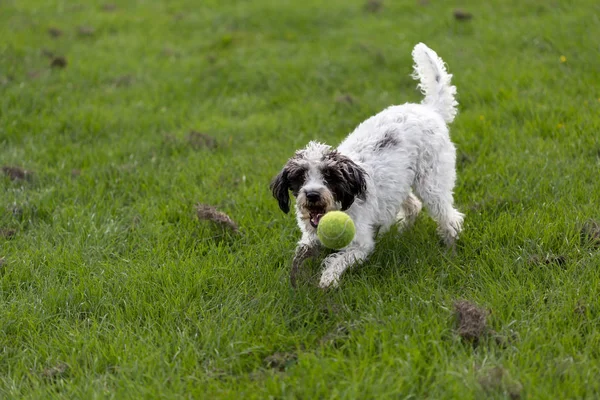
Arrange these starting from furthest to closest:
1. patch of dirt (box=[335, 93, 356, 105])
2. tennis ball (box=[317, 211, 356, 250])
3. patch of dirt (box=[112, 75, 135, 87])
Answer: patch of dirt (box=[112, 75, 135, 87]), patch of dirt (box=[335, 93, 356, 105]), tennis ball (box=[317, 211, 356, 250])

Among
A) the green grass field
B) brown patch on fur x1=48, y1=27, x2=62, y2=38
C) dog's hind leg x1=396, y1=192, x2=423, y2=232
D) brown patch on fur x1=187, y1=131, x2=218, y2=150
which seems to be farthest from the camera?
brown patch on fur x1=48, y1=27, x2=62, y2=38

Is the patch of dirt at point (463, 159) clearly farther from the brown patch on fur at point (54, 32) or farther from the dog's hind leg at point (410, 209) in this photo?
the brown patch on fur at point (54, 32)

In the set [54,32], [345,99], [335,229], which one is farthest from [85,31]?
[335,229]

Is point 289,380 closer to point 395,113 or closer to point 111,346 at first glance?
point 111,346

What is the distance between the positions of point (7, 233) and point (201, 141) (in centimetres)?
273

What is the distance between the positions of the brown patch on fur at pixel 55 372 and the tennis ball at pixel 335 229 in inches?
77.0

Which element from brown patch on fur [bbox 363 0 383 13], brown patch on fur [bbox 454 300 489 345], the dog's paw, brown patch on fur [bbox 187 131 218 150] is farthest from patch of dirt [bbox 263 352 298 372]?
brown patch on fur [bbox 363 0 383 13]

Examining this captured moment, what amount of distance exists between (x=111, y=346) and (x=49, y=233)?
2.19 metres

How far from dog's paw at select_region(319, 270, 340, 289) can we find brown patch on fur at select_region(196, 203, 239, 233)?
1304mm

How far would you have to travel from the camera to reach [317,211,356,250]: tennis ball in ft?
14.7

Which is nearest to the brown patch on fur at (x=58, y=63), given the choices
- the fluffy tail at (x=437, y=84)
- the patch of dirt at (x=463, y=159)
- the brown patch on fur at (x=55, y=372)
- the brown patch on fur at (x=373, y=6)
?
the brown patch on fur at (x=373, y=6)

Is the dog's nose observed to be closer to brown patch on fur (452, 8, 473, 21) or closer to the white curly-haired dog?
the white curly-haired dog

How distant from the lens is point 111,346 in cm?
441

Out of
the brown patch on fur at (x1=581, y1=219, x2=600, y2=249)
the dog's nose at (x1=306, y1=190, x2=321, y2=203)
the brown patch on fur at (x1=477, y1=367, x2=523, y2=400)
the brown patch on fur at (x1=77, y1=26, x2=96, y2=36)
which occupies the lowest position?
the brown patch on fur at (x1=581, y1=219, x2=600, y2=249)
